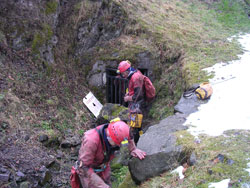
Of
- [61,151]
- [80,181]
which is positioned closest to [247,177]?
[80,181]

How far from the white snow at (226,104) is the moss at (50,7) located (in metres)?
5.61

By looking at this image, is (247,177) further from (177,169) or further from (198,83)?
(198,83)

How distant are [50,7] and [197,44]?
543 centimetres

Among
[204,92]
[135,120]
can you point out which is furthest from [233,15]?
[135,120]

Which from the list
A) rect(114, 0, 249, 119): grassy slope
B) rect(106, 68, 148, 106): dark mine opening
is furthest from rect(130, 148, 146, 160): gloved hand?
rect(106, 68, 148, 106): dark mine opening

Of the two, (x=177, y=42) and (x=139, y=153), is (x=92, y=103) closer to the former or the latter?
(x=177, y=42)

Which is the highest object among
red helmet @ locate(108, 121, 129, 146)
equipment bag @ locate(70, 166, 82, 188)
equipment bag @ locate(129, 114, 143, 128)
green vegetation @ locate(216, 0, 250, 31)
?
green vegetation @ locate(216, 0, 250, 31)

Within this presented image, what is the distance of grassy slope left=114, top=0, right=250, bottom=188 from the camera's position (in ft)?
11.1

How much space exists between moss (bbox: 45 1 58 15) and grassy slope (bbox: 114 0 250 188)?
2.75m

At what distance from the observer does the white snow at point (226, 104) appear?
4.55 metres

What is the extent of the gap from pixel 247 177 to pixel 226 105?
8.56ft

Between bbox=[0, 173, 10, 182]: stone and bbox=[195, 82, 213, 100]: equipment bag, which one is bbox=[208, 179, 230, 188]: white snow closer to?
bbox=[195, 82, 213, 100]: equipment bag

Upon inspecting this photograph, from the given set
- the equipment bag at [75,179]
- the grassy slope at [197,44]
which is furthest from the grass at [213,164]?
the equipment bag at [75,179]

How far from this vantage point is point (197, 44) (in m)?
9.16
